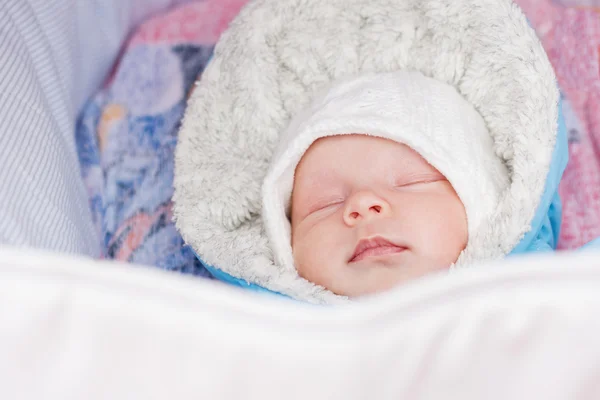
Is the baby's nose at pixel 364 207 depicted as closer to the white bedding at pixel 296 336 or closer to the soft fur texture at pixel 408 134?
the soft fur texture at pixel 408 134

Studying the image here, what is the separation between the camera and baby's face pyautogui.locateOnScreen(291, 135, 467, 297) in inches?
37.6

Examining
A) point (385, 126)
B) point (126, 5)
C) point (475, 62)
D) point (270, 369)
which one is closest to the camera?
point (270, 369)

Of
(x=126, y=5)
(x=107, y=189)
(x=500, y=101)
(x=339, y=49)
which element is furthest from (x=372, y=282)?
(x=126, y=5)

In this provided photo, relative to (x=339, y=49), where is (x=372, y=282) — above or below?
below

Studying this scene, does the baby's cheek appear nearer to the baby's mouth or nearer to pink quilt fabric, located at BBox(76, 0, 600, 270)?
the baby's mouth

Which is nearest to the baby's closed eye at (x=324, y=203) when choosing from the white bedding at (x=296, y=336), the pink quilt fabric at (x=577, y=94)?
the pink quilt fabric at (x=577, y=94)

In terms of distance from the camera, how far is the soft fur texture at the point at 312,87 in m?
1.03

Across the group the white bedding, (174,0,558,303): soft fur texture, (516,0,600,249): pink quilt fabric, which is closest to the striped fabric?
(174,0,558,303): soft fur texture

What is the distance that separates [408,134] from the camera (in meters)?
1.02

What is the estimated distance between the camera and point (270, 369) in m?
0.45

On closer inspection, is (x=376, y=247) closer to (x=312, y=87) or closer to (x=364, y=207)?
(x=364, y=207)

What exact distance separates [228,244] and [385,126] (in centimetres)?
30

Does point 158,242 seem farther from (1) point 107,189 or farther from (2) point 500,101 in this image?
(2) point 500,101

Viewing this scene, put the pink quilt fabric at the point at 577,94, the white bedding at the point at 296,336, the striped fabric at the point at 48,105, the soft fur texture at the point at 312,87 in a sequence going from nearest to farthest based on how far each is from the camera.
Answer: the white bedding at the point at 296,336 → the striped fabric at the point at 48,105 → the soft fur texture at the point at 312,87 → the pink quilt fabric at the point at 577,94
